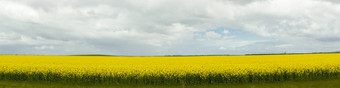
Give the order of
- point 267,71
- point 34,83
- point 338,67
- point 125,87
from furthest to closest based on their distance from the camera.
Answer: point 338,67 → point 34,83 → point 267,71 → point 125,87

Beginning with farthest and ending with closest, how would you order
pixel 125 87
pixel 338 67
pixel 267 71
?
pixel 338 67 < pixel 267 71 < pixel 125 87

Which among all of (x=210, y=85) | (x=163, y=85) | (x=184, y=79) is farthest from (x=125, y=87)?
(x=210, y=85)

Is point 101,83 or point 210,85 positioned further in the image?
point 101,83

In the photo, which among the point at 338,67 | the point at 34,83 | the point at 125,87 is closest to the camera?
the point at 125,87

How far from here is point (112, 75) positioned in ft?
56.6

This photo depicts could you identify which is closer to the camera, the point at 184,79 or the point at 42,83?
the point at 184,79

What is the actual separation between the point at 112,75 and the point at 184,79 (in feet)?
17.4

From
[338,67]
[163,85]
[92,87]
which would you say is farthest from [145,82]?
[338,67]

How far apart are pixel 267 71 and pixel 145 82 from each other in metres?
9.12

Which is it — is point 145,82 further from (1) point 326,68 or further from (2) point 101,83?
(1) point 326,68

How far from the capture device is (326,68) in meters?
19.4

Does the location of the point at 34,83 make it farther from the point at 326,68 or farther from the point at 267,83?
the point at 326,68

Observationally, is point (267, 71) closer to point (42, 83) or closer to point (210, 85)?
point (210, 85)

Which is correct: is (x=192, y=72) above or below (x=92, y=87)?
above
